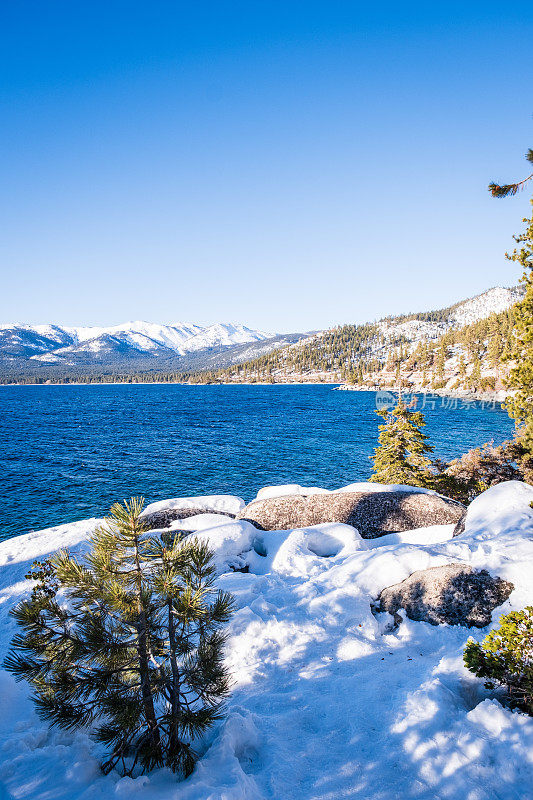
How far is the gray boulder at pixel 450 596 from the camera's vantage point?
26.1 ft

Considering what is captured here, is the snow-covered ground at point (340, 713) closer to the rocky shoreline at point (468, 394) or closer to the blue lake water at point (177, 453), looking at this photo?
the blue lake water at point (177, 453)

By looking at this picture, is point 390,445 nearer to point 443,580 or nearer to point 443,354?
point 443,580

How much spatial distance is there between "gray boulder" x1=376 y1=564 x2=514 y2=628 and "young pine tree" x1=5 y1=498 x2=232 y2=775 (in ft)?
18.4

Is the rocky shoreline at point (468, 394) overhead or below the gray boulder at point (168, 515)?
overhead

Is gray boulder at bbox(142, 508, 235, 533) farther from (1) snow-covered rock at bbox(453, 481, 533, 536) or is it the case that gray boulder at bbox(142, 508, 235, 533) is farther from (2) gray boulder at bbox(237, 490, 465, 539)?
(1) snow-covered rock at bbox(453, 481, 533, 536)

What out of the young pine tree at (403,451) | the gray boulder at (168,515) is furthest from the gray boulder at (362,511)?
the young pine tree at (403,451)

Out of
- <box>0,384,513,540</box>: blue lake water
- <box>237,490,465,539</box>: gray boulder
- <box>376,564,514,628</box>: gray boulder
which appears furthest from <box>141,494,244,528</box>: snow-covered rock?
<box>0,384,513,540</box>: blue lake water

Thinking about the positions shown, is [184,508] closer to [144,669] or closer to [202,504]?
[202,504]

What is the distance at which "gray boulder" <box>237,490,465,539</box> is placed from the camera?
51.6ft

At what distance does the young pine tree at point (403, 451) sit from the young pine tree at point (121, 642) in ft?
65.8

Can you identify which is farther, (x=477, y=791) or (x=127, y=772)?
(x=127, y=772)

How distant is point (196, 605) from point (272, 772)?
251cm

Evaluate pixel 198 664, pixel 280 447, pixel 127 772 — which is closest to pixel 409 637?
pixel 198 664

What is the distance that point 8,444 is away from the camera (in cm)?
5316
